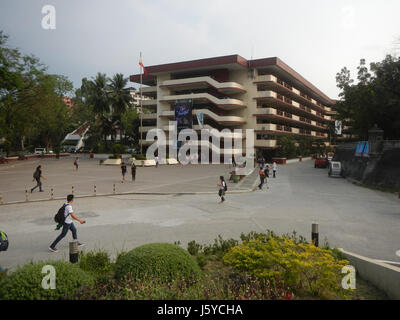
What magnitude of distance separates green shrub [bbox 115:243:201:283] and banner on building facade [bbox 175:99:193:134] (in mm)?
42937

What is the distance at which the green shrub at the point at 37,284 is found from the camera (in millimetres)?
4113

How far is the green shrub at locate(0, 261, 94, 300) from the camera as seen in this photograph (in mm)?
4113

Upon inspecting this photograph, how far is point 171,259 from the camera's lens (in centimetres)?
522

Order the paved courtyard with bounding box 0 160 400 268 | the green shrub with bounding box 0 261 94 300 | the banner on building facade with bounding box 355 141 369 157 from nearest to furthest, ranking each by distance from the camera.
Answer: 1. the green shrub with bounding box 0 261 94 300
2. the paved courtyard with bounding box 0 160 400 268
3. the banner on building facade with bounding box 355 141 369 157

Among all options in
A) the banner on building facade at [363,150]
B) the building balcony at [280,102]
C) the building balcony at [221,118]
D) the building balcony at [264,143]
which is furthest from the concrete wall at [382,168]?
the building balcony at [280,102]

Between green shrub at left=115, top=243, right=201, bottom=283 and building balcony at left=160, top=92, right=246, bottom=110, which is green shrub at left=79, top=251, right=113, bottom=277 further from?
building balcony at left=160, top=92, right=246, bottom=110

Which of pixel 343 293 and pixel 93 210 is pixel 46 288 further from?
pixel 93 210

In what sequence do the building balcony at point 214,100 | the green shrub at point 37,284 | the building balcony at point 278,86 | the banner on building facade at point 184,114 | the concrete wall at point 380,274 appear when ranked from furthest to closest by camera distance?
the building balcony at point 278,86, the building balcony at point 214,100, the banner on building facade at point 184,114, the concrete wall at point 380,274, the green shrub at point 37,284

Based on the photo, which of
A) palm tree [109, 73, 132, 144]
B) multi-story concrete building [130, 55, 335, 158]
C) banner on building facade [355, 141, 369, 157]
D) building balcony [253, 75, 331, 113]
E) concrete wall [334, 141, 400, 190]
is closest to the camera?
concrete wall [334, 141, 400, 190]

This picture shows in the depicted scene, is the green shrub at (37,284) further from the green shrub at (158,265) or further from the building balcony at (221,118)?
the building balcony at (221,118)

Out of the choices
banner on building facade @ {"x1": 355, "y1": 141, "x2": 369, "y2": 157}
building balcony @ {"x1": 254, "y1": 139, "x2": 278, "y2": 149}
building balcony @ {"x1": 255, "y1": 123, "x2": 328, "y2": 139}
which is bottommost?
banner on building facade @ {"x1": 355, "y1": 141, "x2": 369, "y2": 157}

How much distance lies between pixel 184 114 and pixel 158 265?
43735 millimetres

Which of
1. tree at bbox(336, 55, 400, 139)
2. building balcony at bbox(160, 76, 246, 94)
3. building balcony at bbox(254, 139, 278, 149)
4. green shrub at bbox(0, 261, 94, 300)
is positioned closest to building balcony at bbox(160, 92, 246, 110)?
building balcony at bbox(160, 76, 246, 94)

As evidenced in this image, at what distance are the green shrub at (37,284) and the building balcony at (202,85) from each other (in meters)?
46.6
